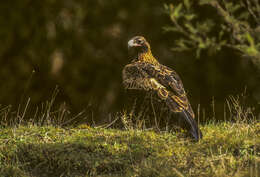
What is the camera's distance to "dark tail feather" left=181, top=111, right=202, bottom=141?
6.68m

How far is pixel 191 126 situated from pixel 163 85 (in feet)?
3.21

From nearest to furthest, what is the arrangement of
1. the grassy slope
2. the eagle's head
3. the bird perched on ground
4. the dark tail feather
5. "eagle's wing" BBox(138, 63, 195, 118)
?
the grassy slope < the dark tail feather < the bird perched on ground < "eagle's wing" BBox(138, 63, 195, 118) < the eagle's head

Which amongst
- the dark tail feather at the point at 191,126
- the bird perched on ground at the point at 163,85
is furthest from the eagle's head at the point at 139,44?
the dark tail feather at the point at 191,126

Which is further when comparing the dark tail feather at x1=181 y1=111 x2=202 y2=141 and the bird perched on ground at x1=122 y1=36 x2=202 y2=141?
the bird perched on ground at x1=122 y1=36 x2=202 y2=141

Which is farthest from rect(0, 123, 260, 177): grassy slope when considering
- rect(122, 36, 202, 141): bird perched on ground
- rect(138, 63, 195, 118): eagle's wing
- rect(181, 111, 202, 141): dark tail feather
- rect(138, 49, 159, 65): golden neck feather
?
rect(138, 49, 159, 65): golden neck feather

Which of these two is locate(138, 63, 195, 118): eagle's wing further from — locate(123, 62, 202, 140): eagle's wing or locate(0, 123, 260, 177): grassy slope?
locate(0, 123, 260, 177): grassy slope

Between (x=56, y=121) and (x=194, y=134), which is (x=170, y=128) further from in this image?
(x=56, y=121)

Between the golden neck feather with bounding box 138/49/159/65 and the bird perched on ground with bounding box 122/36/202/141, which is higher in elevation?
the golden neck feather with bounding box 138/49/159/65

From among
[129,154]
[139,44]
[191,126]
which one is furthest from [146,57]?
[129,154]

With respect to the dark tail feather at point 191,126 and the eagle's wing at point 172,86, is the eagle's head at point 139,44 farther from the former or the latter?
the dark tail feather at point 191,126

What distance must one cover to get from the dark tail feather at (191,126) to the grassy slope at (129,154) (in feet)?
0.36

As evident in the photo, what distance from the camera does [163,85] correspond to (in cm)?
757

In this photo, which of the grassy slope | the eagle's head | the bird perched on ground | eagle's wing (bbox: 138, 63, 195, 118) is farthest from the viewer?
the eagle's head

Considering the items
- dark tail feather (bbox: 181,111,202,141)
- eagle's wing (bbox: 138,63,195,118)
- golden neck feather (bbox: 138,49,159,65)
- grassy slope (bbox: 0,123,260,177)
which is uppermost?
golden neck feather (bbox: 138,49,159,65)
